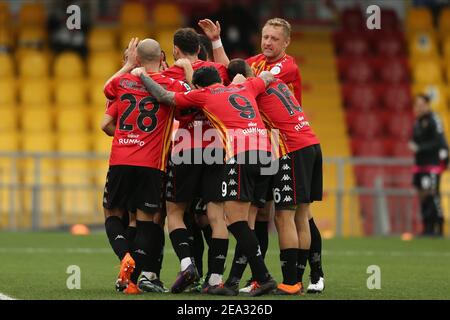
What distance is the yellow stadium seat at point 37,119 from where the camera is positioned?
21.2 metres

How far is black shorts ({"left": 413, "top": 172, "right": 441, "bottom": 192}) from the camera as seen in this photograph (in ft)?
59.2

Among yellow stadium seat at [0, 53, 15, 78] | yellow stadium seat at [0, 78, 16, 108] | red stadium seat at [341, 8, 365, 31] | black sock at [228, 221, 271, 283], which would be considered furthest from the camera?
red stadium seat at [341, 8, 365, 31]

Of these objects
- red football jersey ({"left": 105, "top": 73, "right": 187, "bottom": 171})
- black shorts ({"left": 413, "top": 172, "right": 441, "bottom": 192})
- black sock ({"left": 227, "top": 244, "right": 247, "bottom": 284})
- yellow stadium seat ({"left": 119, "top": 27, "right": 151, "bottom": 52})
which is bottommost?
black sock ({"left": 227, "top": 244, "right": 247, "bottom": 284})

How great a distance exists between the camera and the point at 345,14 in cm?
2408

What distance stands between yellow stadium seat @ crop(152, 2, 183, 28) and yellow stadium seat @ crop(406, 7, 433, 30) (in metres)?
4.71

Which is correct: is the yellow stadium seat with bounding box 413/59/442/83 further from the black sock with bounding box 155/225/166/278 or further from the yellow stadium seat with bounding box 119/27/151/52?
the black sock with bounding box 155/225/166/278

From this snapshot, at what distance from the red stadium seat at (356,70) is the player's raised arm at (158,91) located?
1404 cm

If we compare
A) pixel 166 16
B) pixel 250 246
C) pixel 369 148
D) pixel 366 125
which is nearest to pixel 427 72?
pixel 366 125

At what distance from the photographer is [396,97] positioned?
23156mm

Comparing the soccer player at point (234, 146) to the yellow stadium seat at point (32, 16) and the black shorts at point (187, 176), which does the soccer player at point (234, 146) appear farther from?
the yellow stadium seat at point (32, 16)

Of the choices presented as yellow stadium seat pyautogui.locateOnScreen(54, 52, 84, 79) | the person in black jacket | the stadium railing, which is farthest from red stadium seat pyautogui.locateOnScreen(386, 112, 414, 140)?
yellow stadium seat pyautogui.locateOnScreen(54, 52, 84, 79)
